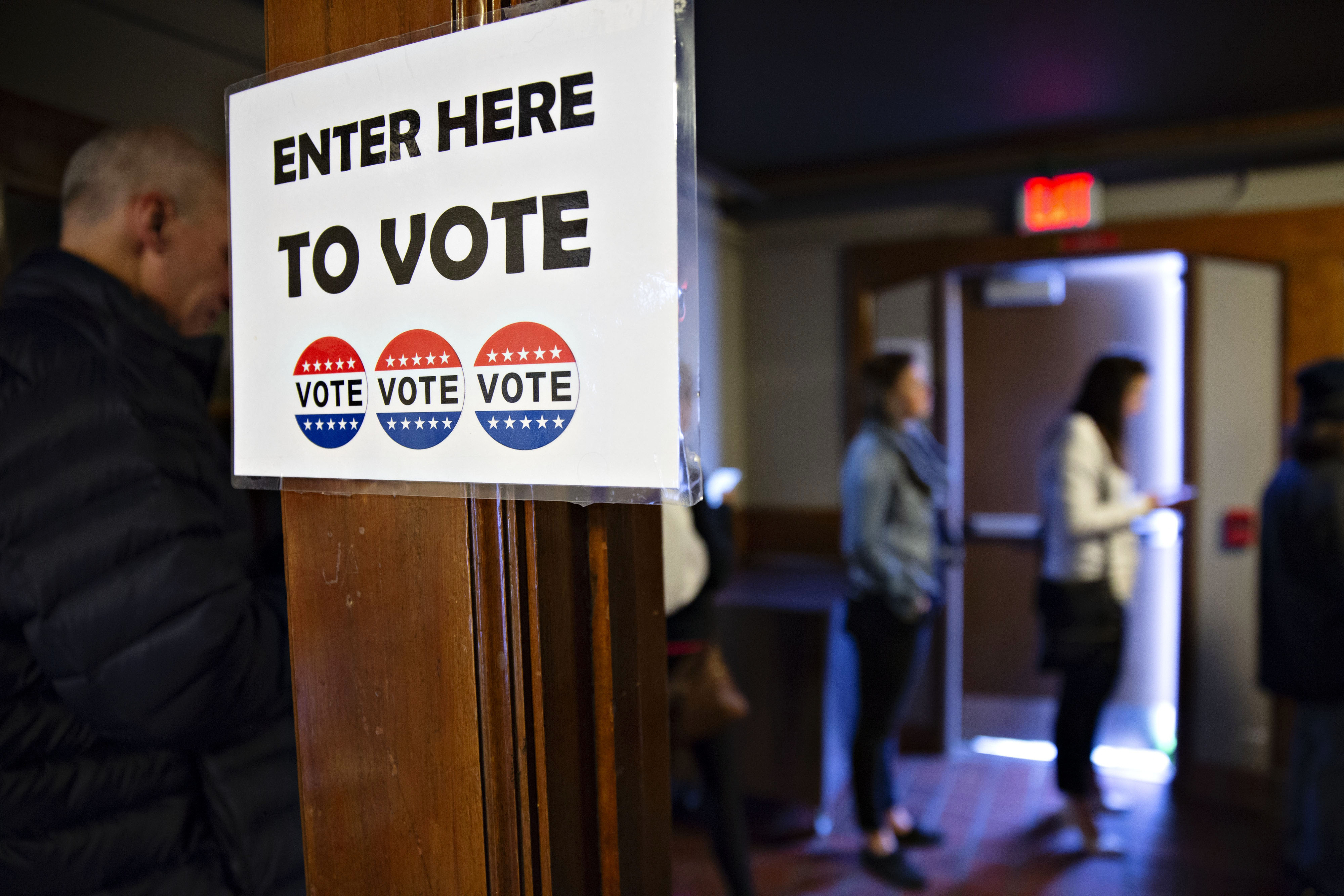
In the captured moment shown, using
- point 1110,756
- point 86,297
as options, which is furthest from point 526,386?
point 1110,756

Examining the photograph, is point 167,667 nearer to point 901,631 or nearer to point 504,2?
point 504,2

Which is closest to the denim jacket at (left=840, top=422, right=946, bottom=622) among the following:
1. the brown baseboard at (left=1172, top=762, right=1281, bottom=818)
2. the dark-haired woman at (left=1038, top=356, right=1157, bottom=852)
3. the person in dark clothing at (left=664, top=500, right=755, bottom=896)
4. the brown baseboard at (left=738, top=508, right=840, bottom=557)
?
the dark-haired woman at (left=1038, top=356, right=1157, bottom=852)

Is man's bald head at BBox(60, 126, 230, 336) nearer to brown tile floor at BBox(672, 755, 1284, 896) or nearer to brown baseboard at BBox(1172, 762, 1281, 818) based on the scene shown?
brown tile floor at BBox(672, 755, 1284, 896)

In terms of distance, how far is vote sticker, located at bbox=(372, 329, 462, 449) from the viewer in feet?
1.99

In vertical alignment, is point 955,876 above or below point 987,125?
below

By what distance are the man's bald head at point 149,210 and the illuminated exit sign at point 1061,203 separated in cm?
334

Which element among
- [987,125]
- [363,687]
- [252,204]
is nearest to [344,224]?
[252,204]

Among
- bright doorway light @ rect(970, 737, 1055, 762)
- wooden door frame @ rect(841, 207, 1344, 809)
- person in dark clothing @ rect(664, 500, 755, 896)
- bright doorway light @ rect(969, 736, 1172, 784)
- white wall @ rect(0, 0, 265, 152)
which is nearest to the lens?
white wall @ rect(0, 0, 265, 152)

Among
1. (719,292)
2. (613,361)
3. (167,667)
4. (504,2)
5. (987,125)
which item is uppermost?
(987,125)

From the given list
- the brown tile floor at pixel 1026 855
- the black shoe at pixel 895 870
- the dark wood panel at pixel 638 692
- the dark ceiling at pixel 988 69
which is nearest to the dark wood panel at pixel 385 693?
the dark wood panel at pixel 638 692

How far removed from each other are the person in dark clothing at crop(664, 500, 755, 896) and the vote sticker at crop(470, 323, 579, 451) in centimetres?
131

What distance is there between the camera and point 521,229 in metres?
0.58

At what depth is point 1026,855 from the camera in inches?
113

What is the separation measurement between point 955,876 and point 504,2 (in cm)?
300
